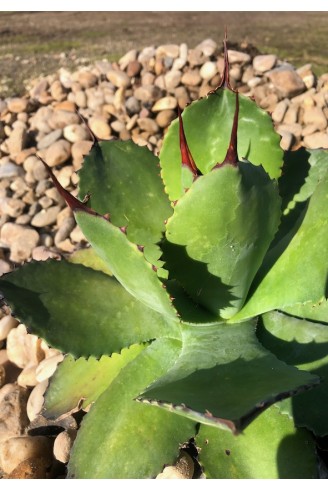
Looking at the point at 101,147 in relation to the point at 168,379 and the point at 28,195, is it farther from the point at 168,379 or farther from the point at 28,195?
the point at 28,195

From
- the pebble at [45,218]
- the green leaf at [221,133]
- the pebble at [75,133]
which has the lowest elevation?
the pebble at [45,218]

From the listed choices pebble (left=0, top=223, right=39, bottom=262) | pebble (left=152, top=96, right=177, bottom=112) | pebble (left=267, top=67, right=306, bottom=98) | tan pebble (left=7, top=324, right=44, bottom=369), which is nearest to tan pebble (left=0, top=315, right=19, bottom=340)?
tan pebble (left=7, top=324, right=44, bottom=369)

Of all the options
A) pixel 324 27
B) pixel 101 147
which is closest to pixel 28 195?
pixel 101 147

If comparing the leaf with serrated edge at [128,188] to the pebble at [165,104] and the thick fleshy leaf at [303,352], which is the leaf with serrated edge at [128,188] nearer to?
the thick fleshy leaf at [303,352]

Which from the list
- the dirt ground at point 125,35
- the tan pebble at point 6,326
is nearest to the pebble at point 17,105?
the dirt ground at point 125,35

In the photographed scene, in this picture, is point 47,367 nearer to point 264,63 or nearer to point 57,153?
point 57,153

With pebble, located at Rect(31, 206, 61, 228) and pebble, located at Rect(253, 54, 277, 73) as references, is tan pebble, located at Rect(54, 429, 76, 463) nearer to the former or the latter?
pebble, located at Rect(31, 206, 61, 228)
